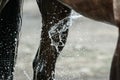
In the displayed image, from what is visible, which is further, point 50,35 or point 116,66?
point 50,35

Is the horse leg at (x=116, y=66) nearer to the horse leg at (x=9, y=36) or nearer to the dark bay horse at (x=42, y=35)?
the dark bay horse at (x=42, y=35)

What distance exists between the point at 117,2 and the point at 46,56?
4.88ft

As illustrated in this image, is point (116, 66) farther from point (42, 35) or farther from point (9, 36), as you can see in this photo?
point (9, 36)

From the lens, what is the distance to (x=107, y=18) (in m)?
2.52

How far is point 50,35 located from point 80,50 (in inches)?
88.5

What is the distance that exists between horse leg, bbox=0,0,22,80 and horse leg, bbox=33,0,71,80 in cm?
16

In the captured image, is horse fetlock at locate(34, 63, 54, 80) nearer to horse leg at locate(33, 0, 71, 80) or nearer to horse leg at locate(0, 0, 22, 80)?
horse leg at locate(33, 0, 71, 80)

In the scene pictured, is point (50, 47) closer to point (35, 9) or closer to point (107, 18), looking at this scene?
point (107, 18)

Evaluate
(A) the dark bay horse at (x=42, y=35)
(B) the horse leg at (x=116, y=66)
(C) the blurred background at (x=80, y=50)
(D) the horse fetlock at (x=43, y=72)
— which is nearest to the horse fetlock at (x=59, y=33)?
(A) the dark bay horse at (x=42, y=35)

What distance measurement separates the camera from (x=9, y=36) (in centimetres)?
385

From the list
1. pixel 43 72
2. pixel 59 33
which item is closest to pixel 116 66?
pixel 59 33

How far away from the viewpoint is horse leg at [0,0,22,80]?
3.76 m

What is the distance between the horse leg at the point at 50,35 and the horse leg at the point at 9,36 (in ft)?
0.54

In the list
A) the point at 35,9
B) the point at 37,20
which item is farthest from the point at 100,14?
the point at 35,9
